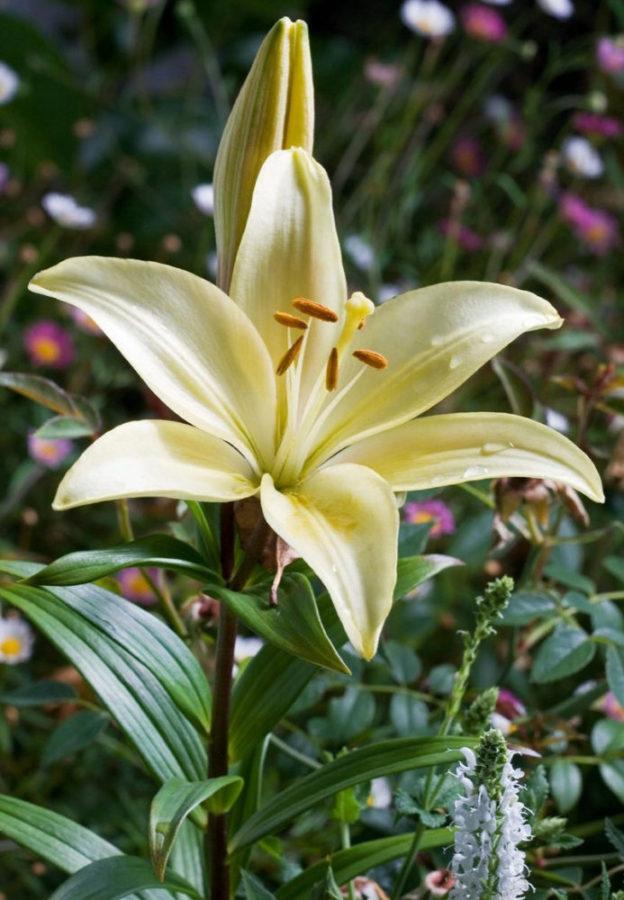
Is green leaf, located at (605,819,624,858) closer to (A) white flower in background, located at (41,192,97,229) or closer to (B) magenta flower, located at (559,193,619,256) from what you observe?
(A) white flower in background, located at (41,192,97,229)

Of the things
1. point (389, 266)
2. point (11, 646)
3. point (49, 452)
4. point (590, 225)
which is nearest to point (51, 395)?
point (11, 646)

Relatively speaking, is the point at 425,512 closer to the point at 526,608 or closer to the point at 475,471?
the point at 526,608

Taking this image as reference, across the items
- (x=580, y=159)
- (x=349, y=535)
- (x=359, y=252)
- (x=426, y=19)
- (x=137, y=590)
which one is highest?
(x=426, y=19)

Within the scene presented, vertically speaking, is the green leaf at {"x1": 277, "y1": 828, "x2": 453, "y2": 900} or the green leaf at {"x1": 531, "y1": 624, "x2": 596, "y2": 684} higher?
the green leaf at {"x1": 531, "y1": 624, "x2": 596, "y2": 684}

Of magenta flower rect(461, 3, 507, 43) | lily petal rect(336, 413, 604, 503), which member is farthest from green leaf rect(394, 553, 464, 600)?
magenta flower rect(461, 3, 507, 43)

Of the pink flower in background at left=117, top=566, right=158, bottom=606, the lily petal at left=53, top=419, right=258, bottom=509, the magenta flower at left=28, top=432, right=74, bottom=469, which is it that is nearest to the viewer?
the lily petal at left=53, top=419, right=258, bottom=509

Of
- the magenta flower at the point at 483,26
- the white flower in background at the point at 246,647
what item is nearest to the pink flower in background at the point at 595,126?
the magenta flower at the point at 483,26

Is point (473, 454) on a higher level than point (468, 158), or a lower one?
lower
